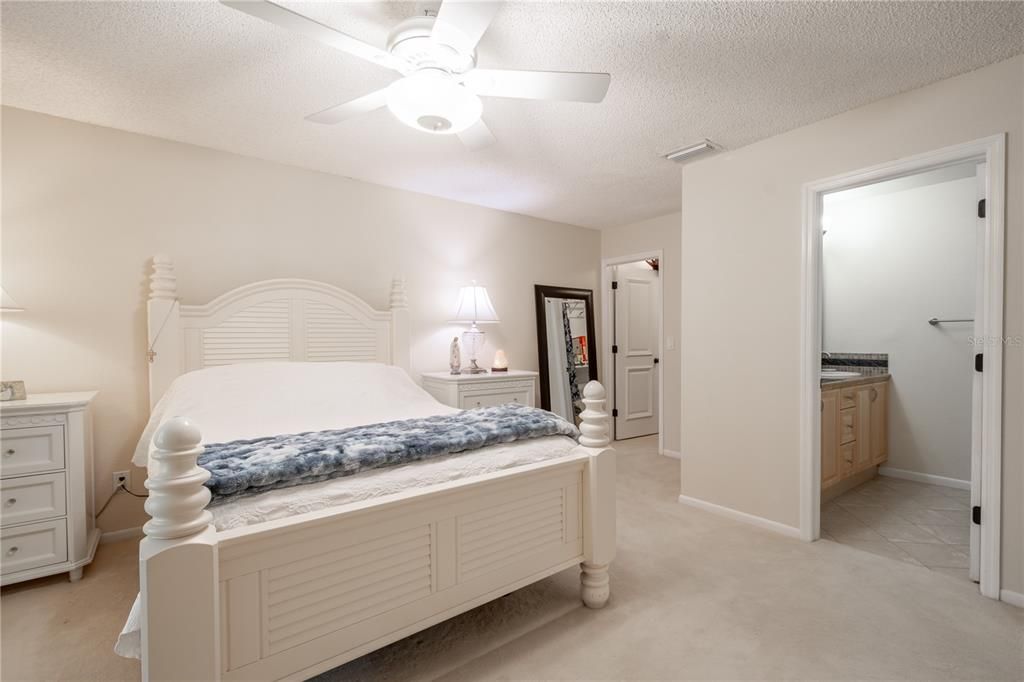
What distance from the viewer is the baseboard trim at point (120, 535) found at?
261cm

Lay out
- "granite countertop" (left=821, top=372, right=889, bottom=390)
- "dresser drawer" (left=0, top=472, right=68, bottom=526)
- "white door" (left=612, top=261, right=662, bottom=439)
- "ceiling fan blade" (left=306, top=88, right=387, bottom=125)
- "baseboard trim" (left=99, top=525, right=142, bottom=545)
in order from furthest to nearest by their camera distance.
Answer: "white door" (left=612, top=261, right=662, bottom=439) < "granite countertop" (left=821, top=372, right=889, bottom=390) < "baseboard trim" (left=99, top=525, right=142, bottom=545) < "dresser drawer" (left=0, top=472, right=68, bottom=526) < "ceiling fan blade" (left=306, top=88, right=387, bottom=125)

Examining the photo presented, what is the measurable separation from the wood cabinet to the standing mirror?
6.78ft

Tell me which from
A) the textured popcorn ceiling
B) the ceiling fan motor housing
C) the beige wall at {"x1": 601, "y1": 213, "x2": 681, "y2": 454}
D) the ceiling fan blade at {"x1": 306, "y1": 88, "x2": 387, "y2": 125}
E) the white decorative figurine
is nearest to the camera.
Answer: the ceiling fan motor housing

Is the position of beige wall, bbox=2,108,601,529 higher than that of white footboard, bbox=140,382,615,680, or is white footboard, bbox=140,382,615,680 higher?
beige wall, bbox=2,108,601,529

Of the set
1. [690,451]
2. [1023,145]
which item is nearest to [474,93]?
[1023,145]

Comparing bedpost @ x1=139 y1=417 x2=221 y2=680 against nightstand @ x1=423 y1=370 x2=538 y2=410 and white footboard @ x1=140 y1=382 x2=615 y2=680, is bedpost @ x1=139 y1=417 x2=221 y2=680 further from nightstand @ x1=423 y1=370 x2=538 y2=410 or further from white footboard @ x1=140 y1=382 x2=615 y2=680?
nightstand @ x1=423 y1=370 x2=538 y2=410

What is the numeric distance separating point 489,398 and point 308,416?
1.54m

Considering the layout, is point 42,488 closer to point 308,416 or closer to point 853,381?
point 308,416

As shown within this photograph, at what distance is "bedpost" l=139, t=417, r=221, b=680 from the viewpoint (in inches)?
42.1

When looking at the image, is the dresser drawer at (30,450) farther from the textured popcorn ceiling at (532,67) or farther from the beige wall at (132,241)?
the textured popcorn ceiling at (532,67)

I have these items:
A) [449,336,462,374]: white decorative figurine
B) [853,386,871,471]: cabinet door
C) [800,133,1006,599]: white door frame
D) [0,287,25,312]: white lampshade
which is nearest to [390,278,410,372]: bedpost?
[449,336,462,374]: white decorative figurine

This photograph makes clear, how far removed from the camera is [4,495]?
81.1 inches

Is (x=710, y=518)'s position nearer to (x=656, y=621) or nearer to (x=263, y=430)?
(x=656, y=621)

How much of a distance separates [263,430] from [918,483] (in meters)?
4.47
